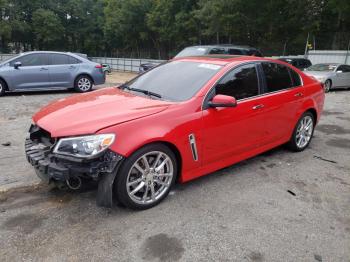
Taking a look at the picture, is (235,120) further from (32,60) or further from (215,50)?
(32,60)

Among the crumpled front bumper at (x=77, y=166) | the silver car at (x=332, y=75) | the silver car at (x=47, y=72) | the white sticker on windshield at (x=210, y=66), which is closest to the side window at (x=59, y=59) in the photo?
the silver car at (x=47, y=72)

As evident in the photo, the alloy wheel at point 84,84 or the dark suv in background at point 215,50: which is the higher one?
the dark suv in background at point 215,50

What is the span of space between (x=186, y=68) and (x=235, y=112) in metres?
0.90

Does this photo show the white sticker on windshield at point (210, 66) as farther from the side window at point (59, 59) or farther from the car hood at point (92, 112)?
the side window at point (59, 59)

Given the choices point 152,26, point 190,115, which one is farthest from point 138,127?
point 152,26

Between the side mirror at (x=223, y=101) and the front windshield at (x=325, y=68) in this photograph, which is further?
the front windshield at (x=325, y=68)

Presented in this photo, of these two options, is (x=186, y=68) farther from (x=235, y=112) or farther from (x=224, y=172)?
(x=224, y=172)

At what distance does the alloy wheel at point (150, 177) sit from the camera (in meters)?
3.47

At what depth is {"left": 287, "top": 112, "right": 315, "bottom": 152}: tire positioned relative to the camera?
17.9ft

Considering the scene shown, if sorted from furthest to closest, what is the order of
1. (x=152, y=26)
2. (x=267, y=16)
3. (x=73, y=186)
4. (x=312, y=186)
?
1. (x=152, y=26)
2. (x=267, y=16)
3. (x=312, y=186)
4. (x=73, y=186)

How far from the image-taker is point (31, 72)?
422 inches

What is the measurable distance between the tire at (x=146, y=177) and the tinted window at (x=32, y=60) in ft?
28.8

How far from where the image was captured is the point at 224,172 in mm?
4680

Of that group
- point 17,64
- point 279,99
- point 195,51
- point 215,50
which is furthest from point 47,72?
point 279,99
